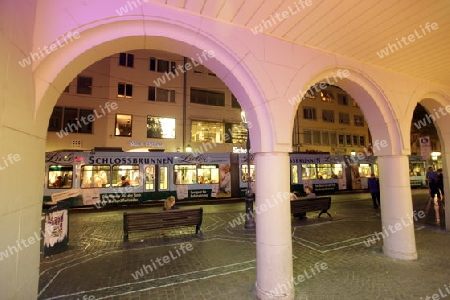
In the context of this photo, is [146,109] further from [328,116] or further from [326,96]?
[326,96]

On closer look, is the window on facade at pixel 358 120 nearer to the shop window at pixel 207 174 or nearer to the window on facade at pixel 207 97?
the window on facade at pixel 207 97

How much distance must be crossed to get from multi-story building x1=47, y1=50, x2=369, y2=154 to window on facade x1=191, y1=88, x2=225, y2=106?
0.26ft

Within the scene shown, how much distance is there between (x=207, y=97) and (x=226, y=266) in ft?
60.9

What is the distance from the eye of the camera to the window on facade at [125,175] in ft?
42.6

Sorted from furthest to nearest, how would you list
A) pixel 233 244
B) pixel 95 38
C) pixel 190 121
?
pixel 190 121
pixel 233 244
pixel 95 38

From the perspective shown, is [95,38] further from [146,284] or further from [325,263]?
[325,263]

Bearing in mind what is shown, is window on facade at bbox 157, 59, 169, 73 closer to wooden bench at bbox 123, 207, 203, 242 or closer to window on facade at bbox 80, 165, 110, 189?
window on facade at bbox 80, 165, 110, 189

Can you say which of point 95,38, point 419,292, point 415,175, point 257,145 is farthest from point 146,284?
point 415,175

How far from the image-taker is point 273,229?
3.83 meters

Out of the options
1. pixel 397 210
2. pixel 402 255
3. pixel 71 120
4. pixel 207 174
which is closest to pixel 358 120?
pixel 207 174

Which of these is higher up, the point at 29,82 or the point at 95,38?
the point at 95,38

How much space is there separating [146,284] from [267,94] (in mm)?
3993

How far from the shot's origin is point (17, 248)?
234cm

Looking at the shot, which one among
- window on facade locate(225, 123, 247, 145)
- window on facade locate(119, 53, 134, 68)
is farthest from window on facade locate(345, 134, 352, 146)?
window on facade locate(119, 53, 134, 68)
